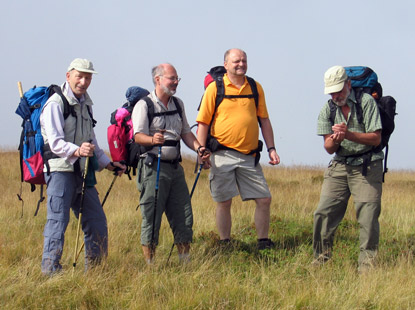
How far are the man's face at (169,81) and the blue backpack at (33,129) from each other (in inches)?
42.3

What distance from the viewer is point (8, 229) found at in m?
7.61

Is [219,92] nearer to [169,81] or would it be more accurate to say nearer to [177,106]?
[177,106]

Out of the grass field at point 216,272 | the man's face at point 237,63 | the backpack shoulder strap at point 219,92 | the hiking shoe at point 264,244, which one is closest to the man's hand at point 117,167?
the grass field at point 216,272

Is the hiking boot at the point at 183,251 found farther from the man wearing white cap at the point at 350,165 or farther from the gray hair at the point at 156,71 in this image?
the gray hair at the point at 156,71

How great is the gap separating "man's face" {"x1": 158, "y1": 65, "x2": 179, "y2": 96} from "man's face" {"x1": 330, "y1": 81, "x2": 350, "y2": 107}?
62.8 inches

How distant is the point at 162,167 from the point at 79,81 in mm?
1269

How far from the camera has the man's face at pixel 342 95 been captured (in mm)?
5678

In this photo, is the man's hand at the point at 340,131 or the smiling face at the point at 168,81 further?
the smiling face at the point at 168,81

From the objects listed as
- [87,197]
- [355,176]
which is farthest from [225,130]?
[87,197]

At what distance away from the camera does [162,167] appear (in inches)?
227

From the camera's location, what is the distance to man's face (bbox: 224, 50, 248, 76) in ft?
21.2

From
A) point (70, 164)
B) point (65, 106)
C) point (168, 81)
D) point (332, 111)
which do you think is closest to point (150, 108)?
point (168, 81)

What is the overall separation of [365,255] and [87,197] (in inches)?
112

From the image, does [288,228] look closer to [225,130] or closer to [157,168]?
[225,130]
